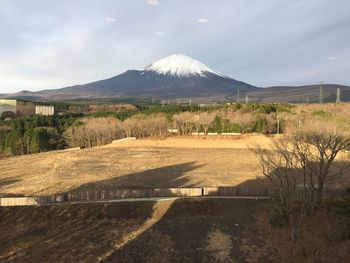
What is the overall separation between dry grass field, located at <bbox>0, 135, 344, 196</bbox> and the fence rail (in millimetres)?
3241

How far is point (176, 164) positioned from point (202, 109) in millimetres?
30529

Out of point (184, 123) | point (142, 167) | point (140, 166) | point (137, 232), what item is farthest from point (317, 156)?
point (184, 123)

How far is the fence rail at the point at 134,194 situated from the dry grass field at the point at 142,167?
3.24 m

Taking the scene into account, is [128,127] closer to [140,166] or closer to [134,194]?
[140,166]

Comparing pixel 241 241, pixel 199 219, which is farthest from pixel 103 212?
pixel 241 241

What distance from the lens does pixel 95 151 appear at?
4675 centimetres

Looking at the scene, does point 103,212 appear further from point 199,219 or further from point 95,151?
point 95,151

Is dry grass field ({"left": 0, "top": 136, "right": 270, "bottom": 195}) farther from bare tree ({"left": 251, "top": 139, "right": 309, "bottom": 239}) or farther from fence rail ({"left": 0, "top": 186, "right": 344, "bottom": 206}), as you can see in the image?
bare tree ({"left": 251, "top": 139, "right": 309, "bottom": 239})

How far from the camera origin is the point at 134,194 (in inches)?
910

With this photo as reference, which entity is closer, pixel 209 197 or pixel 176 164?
pixel 209 197

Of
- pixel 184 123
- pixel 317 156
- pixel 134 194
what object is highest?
pixel 317 156

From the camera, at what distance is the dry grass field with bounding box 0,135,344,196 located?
27766 millimetres

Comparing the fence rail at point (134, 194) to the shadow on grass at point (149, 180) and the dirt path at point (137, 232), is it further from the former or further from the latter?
the shadow on grass at point (149, 180)

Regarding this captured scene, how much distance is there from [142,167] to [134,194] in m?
11.7
